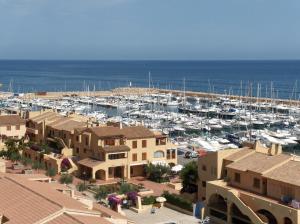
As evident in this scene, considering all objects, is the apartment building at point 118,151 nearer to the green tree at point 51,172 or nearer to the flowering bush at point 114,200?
the green tree at point 51,172

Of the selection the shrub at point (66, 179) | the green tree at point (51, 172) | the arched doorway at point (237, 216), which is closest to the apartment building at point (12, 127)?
the green tree at point (51, 172)

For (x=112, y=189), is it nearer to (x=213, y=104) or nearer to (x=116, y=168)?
(x=116, y=168)

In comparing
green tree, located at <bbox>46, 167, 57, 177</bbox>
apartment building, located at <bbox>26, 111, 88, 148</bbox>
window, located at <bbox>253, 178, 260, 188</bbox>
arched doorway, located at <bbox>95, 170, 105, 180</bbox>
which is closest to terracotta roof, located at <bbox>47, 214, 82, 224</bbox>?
window, located at <bbox>253, 178, 260, 188</bbox>

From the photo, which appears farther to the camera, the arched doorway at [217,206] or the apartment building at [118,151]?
the apartment building at [118,151]

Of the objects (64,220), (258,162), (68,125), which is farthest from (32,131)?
(64,220)

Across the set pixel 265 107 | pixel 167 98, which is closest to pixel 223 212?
pixel 265 107

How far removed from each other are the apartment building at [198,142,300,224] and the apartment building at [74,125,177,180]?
12.1 metres

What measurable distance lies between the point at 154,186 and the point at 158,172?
2.43 meters

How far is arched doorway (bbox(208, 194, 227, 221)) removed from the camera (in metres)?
38.1

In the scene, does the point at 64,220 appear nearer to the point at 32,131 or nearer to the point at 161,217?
the point at 161,217

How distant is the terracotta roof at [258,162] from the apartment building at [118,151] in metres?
15.5

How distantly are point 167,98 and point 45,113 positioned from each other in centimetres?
6974

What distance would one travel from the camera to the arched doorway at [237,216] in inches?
1422

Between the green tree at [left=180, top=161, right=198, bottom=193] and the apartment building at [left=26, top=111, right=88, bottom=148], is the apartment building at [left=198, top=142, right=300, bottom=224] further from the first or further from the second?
the apartment building at [left=26, top=111, right=88, bottom=148]
